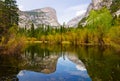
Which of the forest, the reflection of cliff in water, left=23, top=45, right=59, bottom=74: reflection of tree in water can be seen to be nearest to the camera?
the reflection of cliff in water

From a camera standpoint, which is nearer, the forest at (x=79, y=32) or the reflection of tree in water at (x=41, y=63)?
the reflection of tree in water at (x=41, y=63)

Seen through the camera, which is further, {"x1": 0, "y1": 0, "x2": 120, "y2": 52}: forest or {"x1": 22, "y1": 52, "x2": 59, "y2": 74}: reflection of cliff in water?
{"x1": 0, "y1": 0, "x2": 120, "y2": 52}: forest

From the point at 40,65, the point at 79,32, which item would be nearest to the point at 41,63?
the point at 40,65

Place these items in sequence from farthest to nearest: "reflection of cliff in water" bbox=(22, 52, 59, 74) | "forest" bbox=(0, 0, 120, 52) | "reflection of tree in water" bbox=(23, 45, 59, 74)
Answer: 1. "forest" bbox=(0, 0, 120, 52)
2. "reflection of tree in water" bbox=(23, 45, 59, 74)
3. "reflection of cliff in water" bbox=(22, 52, 59, 74)

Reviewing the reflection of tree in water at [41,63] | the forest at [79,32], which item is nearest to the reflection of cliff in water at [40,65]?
the reflection of tree in water at [41,63]


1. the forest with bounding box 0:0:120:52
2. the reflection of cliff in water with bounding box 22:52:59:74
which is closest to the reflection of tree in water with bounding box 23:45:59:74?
the reflection of cliff in water with bounding box 22:52:59:74

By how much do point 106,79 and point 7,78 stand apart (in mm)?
9980

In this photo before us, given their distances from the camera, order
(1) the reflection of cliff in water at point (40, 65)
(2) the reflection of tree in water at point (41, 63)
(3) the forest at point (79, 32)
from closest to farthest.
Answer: (1) the reflection of cliff in water at point (40, 65) → (2) the reflection of tree in water at point (41, 63) → (3) the forest at point (79, 32)

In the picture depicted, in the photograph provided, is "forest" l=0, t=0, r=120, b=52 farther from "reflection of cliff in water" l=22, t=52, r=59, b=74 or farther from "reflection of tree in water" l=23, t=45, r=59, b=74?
"reflection of cliff in water" l=22, t=52, r=59, b=74

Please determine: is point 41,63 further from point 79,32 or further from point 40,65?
point 79,32

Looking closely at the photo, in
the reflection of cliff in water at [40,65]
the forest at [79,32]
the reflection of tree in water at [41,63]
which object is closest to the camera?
the reflection of cliff in water at [40,65]

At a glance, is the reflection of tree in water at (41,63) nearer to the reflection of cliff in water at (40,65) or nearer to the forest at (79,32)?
the reflection of cliff in water at (40,65)

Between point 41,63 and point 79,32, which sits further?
point 79,32

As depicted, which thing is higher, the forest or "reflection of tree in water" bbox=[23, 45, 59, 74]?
the forest
